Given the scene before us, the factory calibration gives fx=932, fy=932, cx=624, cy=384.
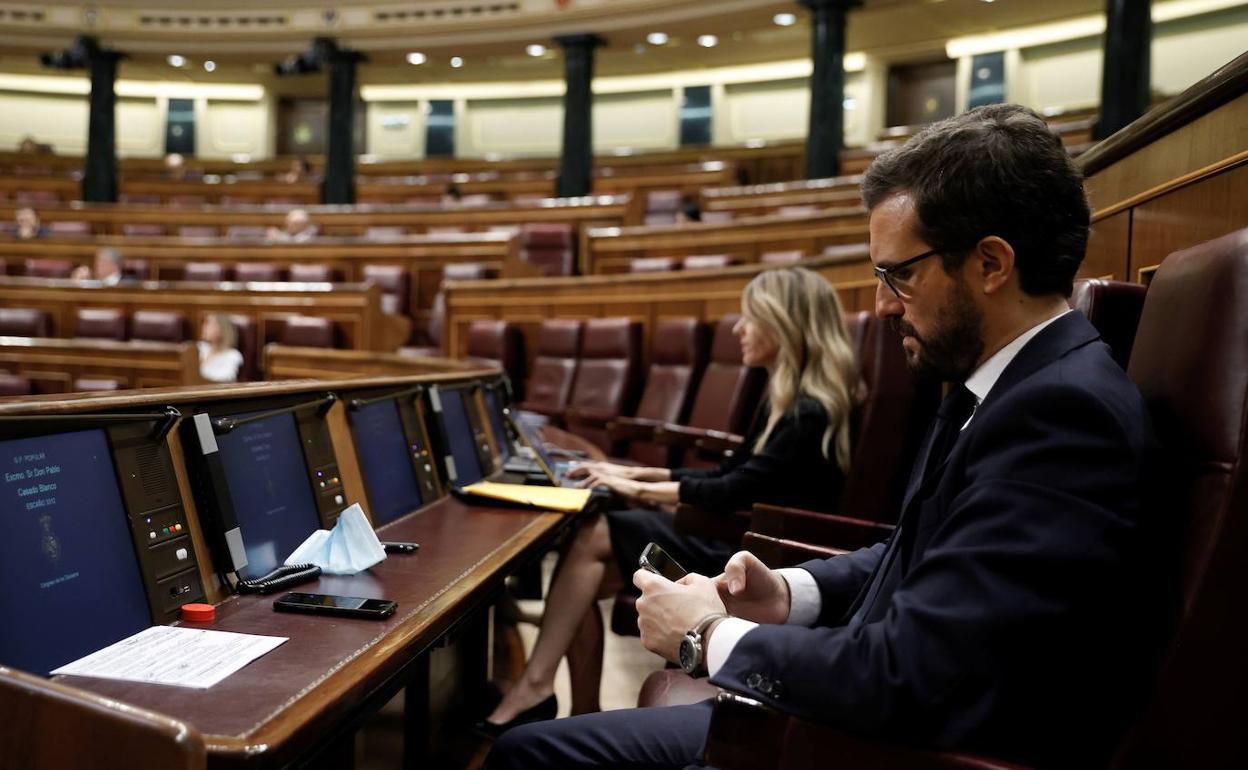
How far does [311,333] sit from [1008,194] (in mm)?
2748

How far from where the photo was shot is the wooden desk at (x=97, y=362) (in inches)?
97.2

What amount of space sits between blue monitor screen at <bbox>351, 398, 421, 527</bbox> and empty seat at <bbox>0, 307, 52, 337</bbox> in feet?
8.52

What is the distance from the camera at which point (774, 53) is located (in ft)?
20.7

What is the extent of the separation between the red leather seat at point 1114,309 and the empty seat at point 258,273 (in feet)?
11.5

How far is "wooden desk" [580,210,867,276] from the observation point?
9.26 feet

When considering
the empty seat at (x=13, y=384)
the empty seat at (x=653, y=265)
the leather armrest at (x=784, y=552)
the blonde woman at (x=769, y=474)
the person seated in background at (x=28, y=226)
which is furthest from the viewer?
the person seated in background at (x=28, y=226)

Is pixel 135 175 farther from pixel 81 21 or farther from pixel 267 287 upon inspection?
pixel 267 287

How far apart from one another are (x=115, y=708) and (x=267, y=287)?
9.57ft

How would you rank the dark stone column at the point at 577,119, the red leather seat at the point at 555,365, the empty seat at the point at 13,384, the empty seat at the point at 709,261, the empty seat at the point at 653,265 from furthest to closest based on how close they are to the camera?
the dark stone column at the point at 577,119, the empty seat at the point at 653,265, the empty seat at the point at 709,261, the red leather seat at the point at 555,365, the empty seat at the point at 13,384

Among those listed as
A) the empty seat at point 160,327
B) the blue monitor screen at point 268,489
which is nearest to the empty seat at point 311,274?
the empty seat at point 160,327

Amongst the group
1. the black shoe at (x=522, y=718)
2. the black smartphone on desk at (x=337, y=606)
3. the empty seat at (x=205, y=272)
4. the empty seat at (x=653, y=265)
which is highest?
the empty seat at (x=653, y=265)

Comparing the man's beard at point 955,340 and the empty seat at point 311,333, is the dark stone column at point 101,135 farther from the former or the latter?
the man's beard at point 955,340

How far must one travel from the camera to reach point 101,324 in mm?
3080

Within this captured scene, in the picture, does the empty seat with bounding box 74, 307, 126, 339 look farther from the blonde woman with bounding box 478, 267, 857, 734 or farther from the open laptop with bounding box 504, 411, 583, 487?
the blonde woman with bounding box 478, 267, 857, 734
